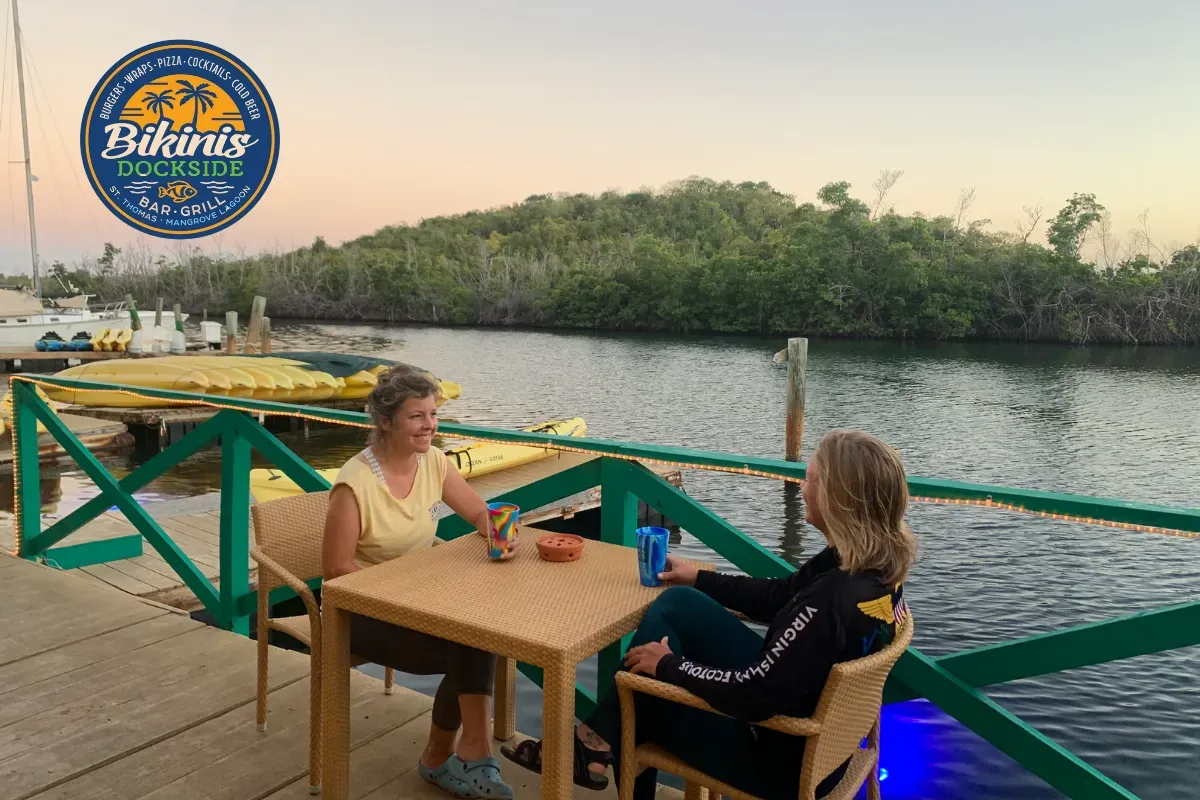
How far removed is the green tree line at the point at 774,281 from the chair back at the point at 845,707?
51.2 meters

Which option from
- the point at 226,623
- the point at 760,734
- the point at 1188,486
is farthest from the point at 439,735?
the point at 1188,486

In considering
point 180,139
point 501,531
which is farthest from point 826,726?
point 180,139

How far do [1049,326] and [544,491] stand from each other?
51458mm

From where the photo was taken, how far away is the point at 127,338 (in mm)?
25406

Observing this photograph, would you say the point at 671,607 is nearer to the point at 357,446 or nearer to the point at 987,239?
the point at 357,446

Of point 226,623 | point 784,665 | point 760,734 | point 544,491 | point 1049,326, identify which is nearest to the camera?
point 784,665

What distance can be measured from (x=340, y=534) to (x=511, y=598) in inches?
24.2

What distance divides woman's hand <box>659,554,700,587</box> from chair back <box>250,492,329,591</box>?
1.12 meters

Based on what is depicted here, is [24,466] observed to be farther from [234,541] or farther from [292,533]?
[292,533]

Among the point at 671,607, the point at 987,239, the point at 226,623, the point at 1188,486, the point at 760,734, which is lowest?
the point at 1188,486

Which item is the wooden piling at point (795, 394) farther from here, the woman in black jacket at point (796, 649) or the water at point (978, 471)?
the woman in black jacket at point (796, 649)

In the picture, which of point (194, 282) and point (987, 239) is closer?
point (987, 239)

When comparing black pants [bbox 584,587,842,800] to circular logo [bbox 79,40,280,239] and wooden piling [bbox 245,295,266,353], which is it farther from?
wooden piling [bbox 245,295,266,353]

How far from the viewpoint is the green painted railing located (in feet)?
5.98
